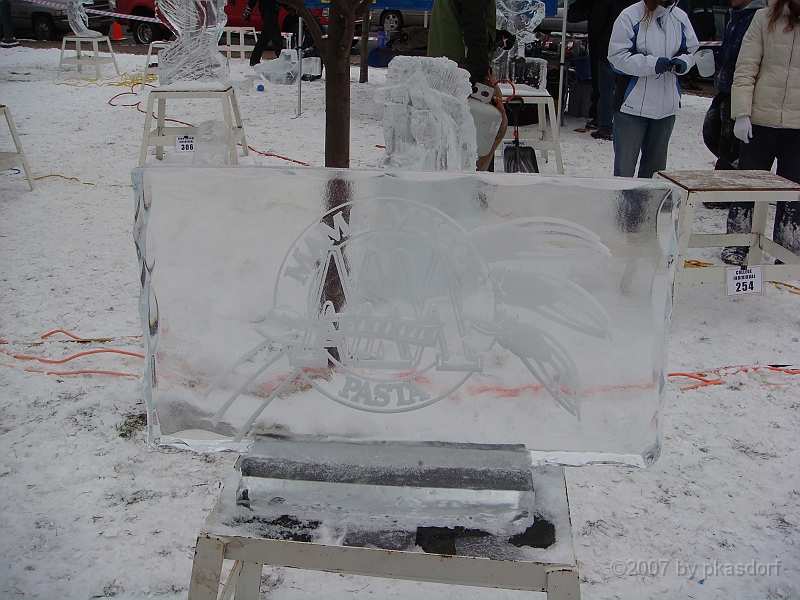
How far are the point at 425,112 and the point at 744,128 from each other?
5.45ft

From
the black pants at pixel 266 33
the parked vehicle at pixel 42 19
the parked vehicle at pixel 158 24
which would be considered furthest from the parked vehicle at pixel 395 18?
the parked vehicle at pixel 42 19

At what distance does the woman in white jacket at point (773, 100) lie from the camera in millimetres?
3244

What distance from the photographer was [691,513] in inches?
76.8

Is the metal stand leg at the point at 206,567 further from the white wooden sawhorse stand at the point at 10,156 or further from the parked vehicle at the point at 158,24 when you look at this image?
the parked vehicle at the point at 158,24

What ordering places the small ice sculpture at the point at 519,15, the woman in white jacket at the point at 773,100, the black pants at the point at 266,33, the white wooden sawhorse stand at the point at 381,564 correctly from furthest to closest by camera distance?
the black pants at the point at 266,33, the small ice sculpture at the point at 519,15, the woman in white jacket at the point at 773,100, the white wooden sawhorse stand at the point at 381,564

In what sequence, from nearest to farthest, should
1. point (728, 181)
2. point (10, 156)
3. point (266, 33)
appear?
Result: point (728, 181), point (10, 156), point (266, 33)

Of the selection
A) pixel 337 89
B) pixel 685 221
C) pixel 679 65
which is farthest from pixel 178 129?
pixel 685 221

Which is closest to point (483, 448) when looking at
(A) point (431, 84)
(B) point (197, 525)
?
(B) point (197, 525)

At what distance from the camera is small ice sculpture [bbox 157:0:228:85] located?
5.06m

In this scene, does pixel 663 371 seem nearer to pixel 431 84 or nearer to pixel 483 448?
pixel 483 448

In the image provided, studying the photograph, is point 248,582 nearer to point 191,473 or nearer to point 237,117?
point 191,473

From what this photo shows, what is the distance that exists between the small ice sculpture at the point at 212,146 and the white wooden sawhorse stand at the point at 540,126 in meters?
1.95

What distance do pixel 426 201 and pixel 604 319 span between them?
1.33 feet

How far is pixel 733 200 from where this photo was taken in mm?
2746
